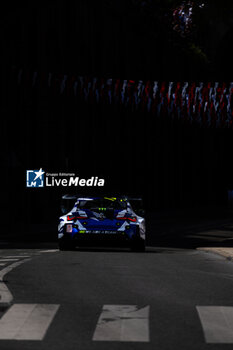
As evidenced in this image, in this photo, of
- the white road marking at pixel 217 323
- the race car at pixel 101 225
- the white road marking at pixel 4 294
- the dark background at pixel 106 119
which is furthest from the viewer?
the dark background at pixel 106 119

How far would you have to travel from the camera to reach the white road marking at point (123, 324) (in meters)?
9.80

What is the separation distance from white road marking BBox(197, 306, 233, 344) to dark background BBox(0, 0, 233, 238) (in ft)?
28.6

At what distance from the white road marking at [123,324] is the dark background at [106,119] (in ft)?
29.4

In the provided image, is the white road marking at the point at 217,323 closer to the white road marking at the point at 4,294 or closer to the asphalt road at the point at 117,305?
the asphalt road at the point at 117,305

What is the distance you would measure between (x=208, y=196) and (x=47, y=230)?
4408 centimetres

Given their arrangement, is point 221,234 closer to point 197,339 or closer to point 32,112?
point 32,112

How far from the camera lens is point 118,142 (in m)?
62.9

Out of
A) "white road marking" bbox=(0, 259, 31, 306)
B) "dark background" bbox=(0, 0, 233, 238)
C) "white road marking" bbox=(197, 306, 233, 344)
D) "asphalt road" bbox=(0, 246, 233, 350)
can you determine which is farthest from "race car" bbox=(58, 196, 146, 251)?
"white road marking" bbox=(197, 306, 233, 344)

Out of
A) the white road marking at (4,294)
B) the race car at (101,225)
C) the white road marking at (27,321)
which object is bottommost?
the white road marking at (27,321)

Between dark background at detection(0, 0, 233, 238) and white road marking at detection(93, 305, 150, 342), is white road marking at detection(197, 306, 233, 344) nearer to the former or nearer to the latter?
white road marking at detection(93, 305, 150, 342)

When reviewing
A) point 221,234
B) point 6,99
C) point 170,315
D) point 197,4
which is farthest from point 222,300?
point 6,99

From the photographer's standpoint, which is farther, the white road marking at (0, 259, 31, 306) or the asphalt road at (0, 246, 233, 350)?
the white road marking at (0, 259, 31, 306)

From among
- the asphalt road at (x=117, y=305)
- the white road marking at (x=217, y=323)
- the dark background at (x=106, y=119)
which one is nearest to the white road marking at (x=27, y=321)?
the asphalt road at (x=117, y=305)

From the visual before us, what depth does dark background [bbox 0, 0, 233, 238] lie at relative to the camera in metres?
47.1
